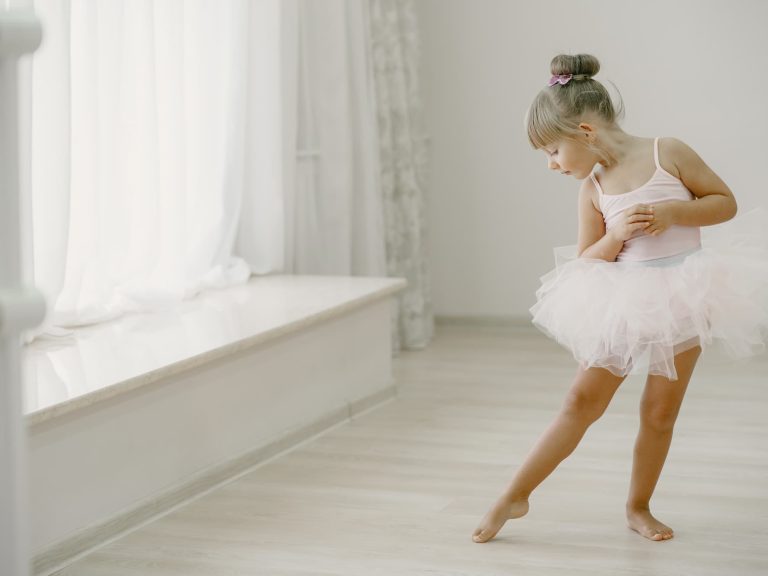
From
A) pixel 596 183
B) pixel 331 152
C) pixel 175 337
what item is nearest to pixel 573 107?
pixel 596 183

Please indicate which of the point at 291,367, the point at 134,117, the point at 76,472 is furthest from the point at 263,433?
the point at 134,117

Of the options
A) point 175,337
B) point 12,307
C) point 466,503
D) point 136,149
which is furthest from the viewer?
point 136,149

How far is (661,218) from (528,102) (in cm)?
278

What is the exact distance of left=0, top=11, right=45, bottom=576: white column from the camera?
2.47ft

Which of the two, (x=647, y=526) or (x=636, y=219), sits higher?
(x=636, y=219)

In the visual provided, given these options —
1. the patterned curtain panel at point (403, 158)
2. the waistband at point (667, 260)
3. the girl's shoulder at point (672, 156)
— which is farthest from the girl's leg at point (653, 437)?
the patterned curtain panel at point (403, 158)

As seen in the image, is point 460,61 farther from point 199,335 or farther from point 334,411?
point 199,335

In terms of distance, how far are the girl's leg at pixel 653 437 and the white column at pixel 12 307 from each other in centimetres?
155

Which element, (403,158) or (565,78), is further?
(403,158)

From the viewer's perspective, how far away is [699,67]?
14.6 feet

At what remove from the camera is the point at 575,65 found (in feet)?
6.83

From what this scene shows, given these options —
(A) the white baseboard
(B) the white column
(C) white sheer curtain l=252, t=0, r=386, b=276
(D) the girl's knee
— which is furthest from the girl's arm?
(C) white sheer curtain l=252, t=0, r=386, b=276

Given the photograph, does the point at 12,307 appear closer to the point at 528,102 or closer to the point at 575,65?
the point at 575,65

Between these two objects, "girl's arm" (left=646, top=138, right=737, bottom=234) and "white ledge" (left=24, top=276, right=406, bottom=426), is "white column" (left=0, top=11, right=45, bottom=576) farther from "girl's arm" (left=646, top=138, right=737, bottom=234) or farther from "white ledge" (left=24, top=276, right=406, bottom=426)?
"girl's arm" (left=646, top=138, right=737, bottom=234)
